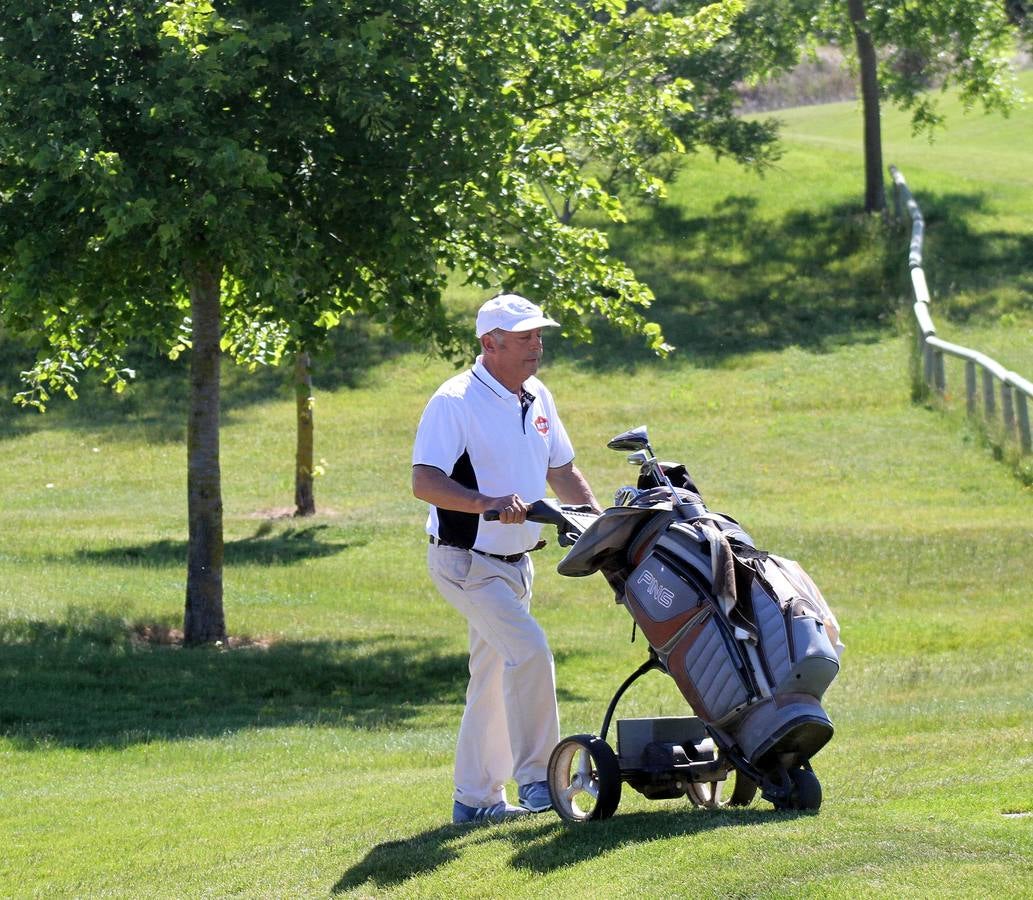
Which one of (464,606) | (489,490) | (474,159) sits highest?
(474,159)

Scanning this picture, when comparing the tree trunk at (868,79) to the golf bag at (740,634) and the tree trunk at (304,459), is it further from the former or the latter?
the golf bag at (740,634)

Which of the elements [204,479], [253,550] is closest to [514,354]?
[204,479]

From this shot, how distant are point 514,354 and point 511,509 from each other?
2.80ft

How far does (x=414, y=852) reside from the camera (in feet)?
20.7

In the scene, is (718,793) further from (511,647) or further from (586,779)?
(511,647)

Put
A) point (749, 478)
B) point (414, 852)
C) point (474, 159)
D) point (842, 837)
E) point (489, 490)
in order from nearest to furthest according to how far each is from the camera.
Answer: point (842, 837) → point (414, 852) → point (489, 490) → point (474, 159) → point (749, 478)

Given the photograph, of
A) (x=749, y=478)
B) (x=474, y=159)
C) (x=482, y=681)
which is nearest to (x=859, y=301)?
(x=749, y=478)

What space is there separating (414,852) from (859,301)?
97.1 feet

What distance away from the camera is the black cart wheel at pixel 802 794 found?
19.5 ft

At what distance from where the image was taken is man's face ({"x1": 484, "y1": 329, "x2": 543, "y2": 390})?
22.0 ft

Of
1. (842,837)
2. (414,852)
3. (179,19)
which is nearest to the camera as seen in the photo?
(842,837)

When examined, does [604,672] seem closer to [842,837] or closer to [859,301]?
[842,837]

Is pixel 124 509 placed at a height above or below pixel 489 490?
below

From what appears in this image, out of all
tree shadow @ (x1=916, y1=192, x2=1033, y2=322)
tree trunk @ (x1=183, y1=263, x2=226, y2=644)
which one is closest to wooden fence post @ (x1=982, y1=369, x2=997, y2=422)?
tree shadow @ (x1=916, y1=192, x2=1033, y2=322)
